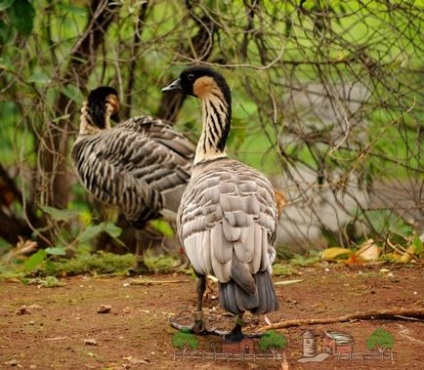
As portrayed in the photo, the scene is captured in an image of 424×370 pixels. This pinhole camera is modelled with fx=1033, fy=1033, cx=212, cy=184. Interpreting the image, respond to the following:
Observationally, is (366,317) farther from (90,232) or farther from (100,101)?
(100,101)

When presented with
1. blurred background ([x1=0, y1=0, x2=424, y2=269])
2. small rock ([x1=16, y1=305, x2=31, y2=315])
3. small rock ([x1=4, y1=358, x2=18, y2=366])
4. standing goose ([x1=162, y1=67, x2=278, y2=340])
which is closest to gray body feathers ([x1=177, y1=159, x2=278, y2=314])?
standing goose ([x1=162, y1=67, x2=278, y2=340])

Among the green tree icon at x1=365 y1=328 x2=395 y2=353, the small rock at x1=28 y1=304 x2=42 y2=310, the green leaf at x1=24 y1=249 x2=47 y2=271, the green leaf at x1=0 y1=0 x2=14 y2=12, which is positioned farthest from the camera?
the green leaf at x1=24 y1=249 x2=47 y2=271

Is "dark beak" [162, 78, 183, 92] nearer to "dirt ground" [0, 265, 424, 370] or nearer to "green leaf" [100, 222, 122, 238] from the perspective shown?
"dirt ground" [0, 265, 424, 370]

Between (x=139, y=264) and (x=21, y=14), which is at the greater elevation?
(x=21, y=14)

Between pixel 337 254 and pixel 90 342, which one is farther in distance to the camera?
pixel 337 254

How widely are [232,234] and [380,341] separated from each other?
95 cm

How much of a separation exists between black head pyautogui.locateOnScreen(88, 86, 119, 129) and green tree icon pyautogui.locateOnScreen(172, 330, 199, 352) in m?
3.61

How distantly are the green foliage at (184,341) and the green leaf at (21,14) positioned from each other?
2.64 metres

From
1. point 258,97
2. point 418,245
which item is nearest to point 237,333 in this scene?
point 418,245

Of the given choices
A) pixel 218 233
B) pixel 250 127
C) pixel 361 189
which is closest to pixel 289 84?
pixel 250 127

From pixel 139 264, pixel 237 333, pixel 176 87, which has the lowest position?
pixel 237 333

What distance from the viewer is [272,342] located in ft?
17.7

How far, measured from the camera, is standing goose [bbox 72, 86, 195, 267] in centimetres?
816

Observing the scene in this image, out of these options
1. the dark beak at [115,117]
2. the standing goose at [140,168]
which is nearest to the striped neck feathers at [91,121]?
the dark beak at [115,117]
